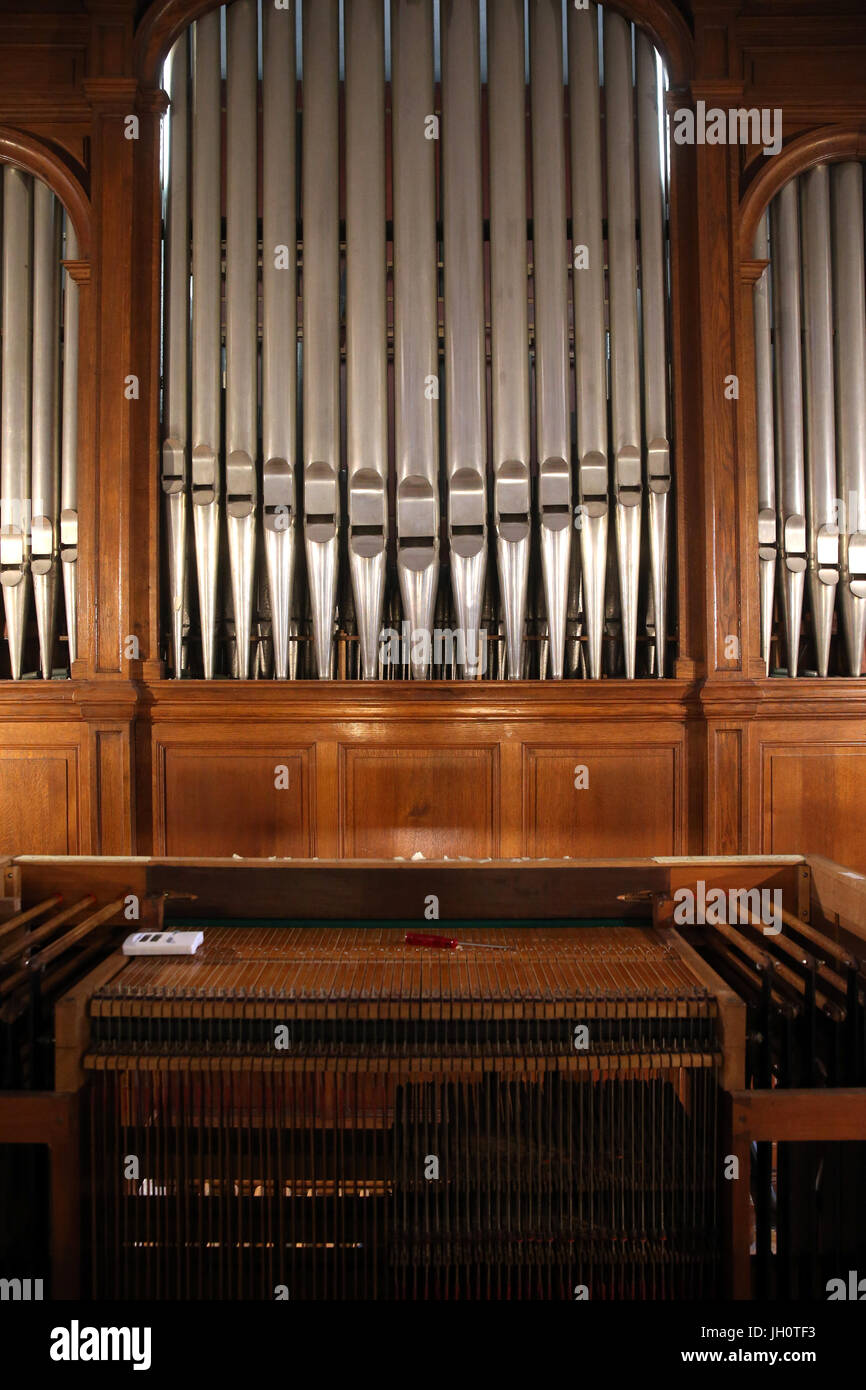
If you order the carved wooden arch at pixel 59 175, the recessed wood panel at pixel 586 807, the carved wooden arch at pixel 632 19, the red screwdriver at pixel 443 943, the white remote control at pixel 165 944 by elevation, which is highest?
the carved wooden arch at pixel 632 19

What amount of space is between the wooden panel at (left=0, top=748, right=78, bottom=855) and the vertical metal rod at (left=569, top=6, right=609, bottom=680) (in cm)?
227

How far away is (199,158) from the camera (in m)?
4.24

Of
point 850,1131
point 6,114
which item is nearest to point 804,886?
point 850,1131

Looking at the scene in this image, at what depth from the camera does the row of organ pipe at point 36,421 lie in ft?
13.7

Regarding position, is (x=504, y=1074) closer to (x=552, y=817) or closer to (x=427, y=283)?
(x=552, y=817)

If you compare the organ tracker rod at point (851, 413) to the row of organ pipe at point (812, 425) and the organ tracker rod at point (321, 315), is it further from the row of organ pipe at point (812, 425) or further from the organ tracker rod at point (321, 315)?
the organ tracker rod at point (321, 315)

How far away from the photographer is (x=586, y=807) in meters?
4.17

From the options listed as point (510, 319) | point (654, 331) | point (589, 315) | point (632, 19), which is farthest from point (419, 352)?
point (632, 19)

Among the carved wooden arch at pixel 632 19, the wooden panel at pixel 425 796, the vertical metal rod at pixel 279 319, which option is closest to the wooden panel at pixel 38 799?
the vertical metal rod at pixel 279 319

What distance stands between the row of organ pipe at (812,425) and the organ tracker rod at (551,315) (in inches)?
33.5

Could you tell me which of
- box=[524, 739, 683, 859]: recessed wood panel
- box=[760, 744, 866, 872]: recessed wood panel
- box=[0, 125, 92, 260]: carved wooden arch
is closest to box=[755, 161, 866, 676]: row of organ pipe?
box=[760, 744, 866, 872]: recessed wood panel
